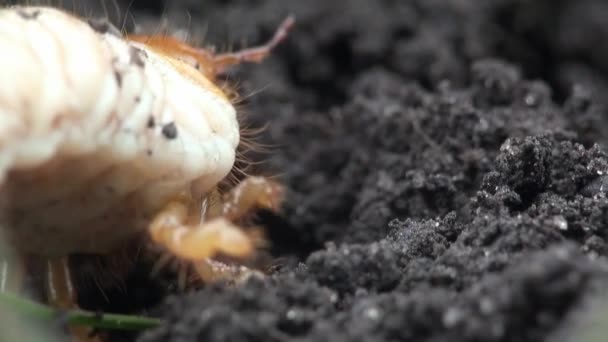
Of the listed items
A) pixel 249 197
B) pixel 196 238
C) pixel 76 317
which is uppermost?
pixel 249 197

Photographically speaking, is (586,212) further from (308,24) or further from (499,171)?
(308,24)

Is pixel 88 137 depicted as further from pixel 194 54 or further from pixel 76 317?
pixel 194 54

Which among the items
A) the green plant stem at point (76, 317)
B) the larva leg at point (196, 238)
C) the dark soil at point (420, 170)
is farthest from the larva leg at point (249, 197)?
the green plant stem at point (76, 317)

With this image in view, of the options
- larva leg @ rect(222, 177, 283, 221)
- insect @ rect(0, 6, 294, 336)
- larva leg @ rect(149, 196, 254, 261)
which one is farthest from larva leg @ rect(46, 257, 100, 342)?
larva leg @ rect(222, 177, 283, 221)

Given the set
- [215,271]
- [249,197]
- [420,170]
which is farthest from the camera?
[420,170]

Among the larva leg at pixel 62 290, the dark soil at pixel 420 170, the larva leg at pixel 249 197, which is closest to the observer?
the dark soil at pixel 420 170

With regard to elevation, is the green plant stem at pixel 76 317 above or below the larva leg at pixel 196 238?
below

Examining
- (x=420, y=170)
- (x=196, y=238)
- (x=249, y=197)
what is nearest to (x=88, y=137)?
(x=196, y=238)

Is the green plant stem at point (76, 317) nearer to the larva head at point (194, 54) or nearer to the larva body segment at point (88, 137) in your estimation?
the larva body segment at point (88, 137)
